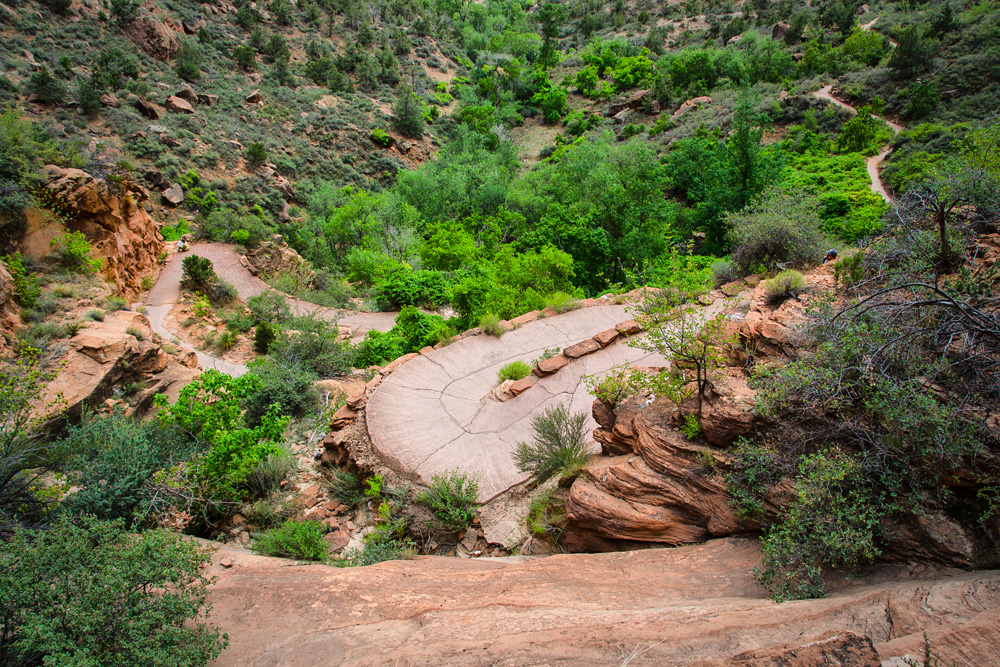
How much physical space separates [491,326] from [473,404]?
105 inches

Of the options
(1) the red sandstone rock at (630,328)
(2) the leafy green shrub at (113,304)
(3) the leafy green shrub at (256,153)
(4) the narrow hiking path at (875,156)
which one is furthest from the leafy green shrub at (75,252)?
(4) the narrow hiking path at (875,156)

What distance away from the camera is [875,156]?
2886 cm

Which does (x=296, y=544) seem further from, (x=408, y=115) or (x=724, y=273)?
(x=408, y=115)

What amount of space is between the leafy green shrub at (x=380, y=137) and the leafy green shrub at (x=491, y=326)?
36.0m

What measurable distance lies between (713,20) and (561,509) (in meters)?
70.7

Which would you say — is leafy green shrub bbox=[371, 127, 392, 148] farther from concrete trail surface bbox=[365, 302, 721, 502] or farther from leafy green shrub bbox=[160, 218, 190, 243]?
concrete trail surface bbox=[365, 302, 721, 502]

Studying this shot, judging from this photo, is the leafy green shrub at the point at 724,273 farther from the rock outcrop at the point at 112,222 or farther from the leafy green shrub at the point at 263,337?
the rock outcrop at the point at 112,222

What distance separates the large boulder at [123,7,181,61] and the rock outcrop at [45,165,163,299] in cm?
2259

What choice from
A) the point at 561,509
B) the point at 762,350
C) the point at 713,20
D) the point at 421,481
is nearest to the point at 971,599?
the point at 762,350

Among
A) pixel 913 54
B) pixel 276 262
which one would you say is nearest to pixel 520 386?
pixel 276 262

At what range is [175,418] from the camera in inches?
350

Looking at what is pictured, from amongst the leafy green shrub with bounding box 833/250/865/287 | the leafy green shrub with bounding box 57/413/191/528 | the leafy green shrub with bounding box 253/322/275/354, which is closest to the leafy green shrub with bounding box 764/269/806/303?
the leafy green shrub with bounding box 833/250/865/287

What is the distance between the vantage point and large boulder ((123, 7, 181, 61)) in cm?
3419

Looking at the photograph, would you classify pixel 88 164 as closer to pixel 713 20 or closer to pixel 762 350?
pixel 762 350
